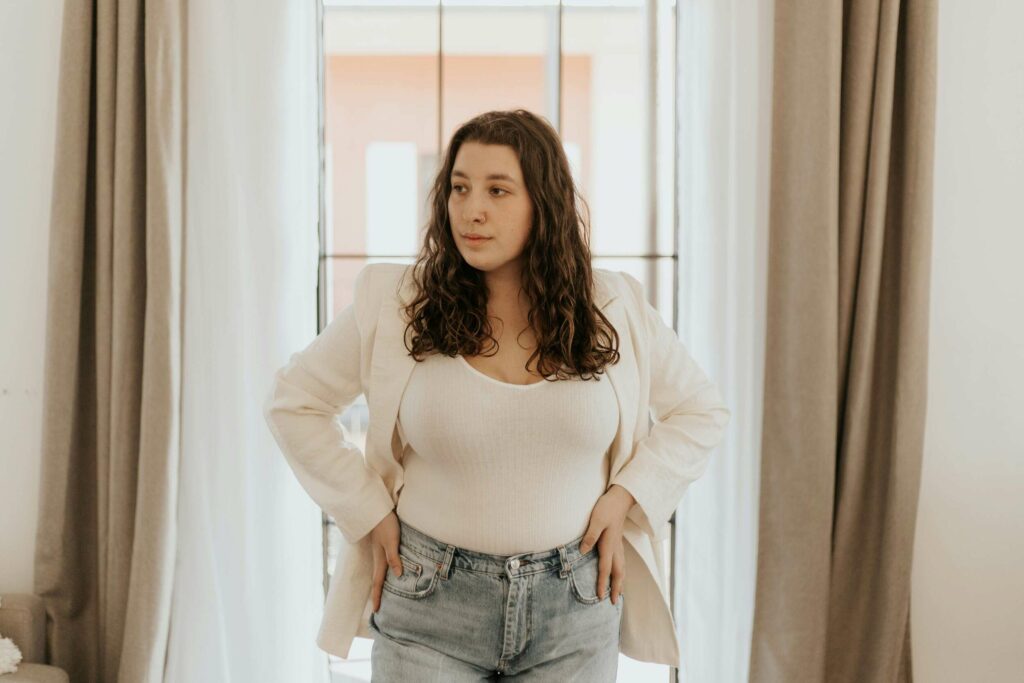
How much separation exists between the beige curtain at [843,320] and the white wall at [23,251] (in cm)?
172

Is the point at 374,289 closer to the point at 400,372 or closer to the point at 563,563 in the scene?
the point at 400,372

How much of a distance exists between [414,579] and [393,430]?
24cm

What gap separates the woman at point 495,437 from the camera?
55.9 inches

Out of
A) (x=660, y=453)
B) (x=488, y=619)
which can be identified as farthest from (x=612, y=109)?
(x=488, y=619)

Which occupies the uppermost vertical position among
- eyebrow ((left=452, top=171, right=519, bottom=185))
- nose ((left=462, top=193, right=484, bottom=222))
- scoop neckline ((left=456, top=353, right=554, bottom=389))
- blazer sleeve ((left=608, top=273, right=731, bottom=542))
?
eyebrow ((left=452, top=171, right=519, bottom=185))

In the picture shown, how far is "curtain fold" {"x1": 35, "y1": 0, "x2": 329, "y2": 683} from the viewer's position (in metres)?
2.07

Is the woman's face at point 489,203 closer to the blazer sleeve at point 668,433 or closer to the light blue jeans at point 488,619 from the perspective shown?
the blazer sleeve at point 668,433

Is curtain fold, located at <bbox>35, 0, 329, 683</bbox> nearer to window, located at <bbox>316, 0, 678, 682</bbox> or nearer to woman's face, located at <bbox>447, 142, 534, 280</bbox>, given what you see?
window, located at <bbox>316, 0, 678, 682</bbox>

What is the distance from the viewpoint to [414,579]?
1455 mm

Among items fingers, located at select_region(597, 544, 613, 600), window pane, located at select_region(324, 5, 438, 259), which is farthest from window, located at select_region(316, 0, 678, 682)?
fingers, located at select_region(597, 544, 613, 600)

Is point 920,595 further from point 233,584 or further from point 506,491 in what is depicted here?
point 233,584

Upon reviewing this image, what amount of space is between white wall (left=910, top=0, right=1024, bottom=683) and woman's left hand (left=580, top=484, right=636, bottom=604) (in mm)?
1117

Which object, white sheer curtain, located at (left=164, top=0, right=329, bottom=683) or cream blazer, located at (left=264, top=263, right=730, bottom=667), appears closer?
cream blazer, located at (left=264, top=263, right=730, bottom=667)

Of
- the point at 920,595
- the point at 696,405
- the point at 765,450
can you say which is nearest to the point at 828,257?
the point at 765,450
